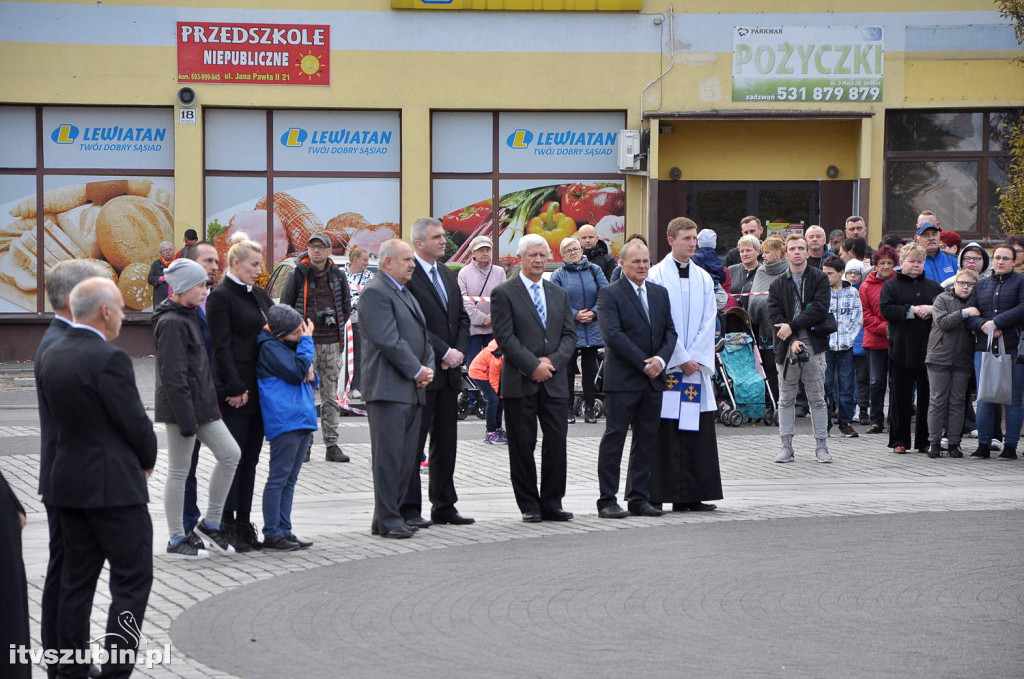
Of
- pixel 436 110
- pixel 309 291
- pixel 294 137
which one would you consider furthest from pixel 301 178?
pixel 309 291

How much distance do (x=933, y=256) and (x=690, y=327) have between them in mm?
5904

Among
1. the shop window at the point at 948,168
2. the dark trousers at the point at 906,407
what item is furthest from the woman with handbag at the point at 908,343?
the shop window at the point at 948,168

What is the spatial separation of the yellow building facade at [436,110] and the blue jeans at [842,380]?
315 inches

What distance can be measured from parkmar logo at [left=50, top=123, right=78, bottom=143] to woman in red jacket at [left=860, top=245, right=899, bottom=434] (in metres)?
13.3

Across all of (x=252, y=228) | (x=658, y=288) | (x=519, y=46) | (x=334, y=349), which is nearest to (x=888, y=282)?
(x=658, y=288)

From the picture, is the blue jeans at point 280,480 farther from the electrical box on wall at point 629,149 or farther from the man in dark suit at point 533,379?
the electrical box on wall at point 629,149

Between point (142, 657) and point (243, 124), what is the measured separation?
17130mm

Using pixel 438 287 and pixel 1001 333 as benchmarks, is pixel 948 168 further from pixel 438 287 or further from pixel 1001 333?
pixel 438 287

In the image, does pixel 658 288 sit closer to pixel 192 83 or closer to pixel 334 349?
pixel 334 349

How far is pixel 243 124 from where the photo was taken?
22484 millimetres

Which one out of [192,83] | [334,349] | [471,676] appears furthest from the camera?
[192,83]

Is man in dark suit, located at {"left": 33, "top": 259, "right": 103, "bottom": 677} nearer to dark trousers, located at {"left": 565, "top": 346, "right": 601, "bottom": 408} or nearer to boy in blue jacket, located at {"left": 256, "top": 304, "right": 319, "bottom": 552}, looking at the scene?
boy in blue jacket, located at {"left": 256, "top": 304, "right": 319, "bottom": 552}

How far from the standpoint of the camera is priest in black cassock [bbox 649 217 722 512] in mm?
10250

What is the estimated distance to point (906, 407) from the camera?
44.0 ft
